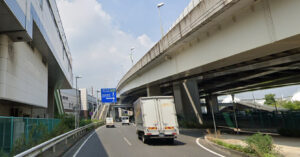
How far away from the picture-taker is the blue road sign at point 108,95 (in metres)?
40.1

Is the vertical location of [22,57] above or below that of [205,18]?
below

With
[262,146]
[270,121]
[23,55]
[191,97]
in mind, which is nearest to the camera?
[262,146]

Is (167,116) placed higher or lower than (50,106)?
lower

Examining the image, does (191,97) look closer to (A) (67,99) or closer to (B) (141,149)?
(B) (141,149)

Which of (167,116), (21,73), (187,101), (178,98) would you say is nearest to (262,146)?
(167,116)

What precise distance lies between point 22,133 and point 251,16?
1255 centimetres

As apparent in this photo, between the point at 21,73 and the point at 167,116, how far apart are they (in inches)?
385

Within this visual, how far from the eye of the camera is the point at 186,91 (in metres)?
27.3

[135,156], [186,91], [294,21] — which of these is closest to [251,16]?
[294,21]

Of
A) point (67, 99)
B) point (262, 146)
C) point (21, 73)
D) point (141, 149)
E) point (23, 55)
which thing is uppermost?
point (67, 99)

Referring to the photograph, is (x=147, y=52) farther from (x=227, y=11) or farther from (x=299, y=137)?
(x=299, y=137)

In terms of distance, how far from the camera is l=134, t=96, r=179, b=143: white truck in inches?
475

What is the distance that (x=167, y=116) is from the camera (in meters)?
12.4

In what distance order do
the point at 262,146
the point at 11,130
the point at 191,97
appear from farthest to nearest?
1. the point at 191,97
2. the point at 11,130
3. the point at 262,146
